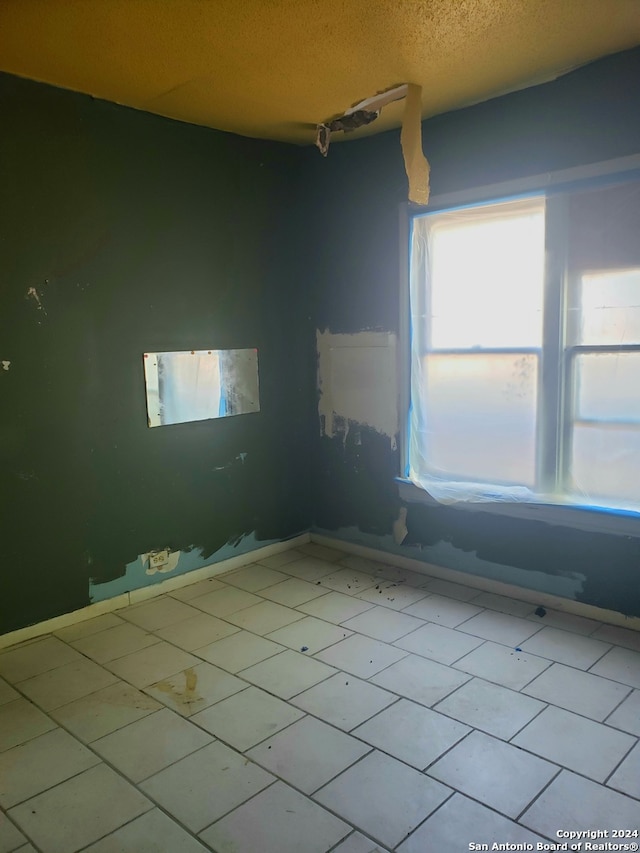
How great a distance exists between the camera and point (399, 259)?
366cm

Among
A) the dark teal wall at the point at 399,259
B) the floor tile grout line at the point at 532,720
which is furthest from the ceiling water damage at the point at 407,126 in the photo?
the floor tile grout line at the point at 532,720

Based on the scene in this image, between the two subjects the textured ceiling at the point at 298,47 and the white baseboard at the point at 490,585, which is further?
the white baseboard at the point at 490,585

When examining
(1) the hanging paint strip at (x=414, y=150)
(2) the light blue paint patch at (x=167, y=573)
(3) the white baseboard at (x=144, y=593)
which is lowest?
(3) the white baseboard at (x=144, y=593)

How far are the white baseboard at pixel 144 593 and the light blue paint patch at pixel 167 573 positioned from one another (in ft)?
0.06

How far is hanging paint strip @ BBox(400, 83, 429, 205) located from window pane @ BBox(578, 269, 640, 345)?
3.23 ft

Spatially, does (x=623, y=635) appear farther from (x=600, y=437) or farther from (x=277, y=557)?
(x=277, y=557)

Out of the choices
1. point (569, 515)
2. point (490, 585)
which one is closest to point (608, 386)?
point (569, 515)

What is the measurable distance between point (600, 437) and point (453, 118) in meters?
1.82

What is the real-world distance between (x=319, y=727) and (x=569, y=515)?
1567 millimetres

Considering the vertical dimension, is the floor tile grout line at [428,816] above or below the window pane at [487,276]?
below

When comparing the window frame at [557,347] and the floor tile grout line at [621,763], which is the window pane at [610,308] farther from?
the floor tile grout line at [621,763]

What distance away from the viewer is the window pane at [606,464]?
9.34ft

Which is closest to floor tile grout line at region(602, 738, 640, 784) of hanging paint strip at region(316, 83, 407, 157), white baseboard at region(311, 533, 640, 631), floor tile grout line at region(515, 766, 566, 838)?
floor tile grout line at region(515, 766, 566, 838)

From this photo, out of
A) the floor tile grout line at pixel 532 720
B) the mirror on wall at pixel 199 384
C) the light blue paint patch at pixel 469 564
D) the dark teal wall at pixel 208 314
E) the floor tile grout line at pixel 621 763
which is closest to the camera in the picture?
the floor tile grout line at pixel 621 763
